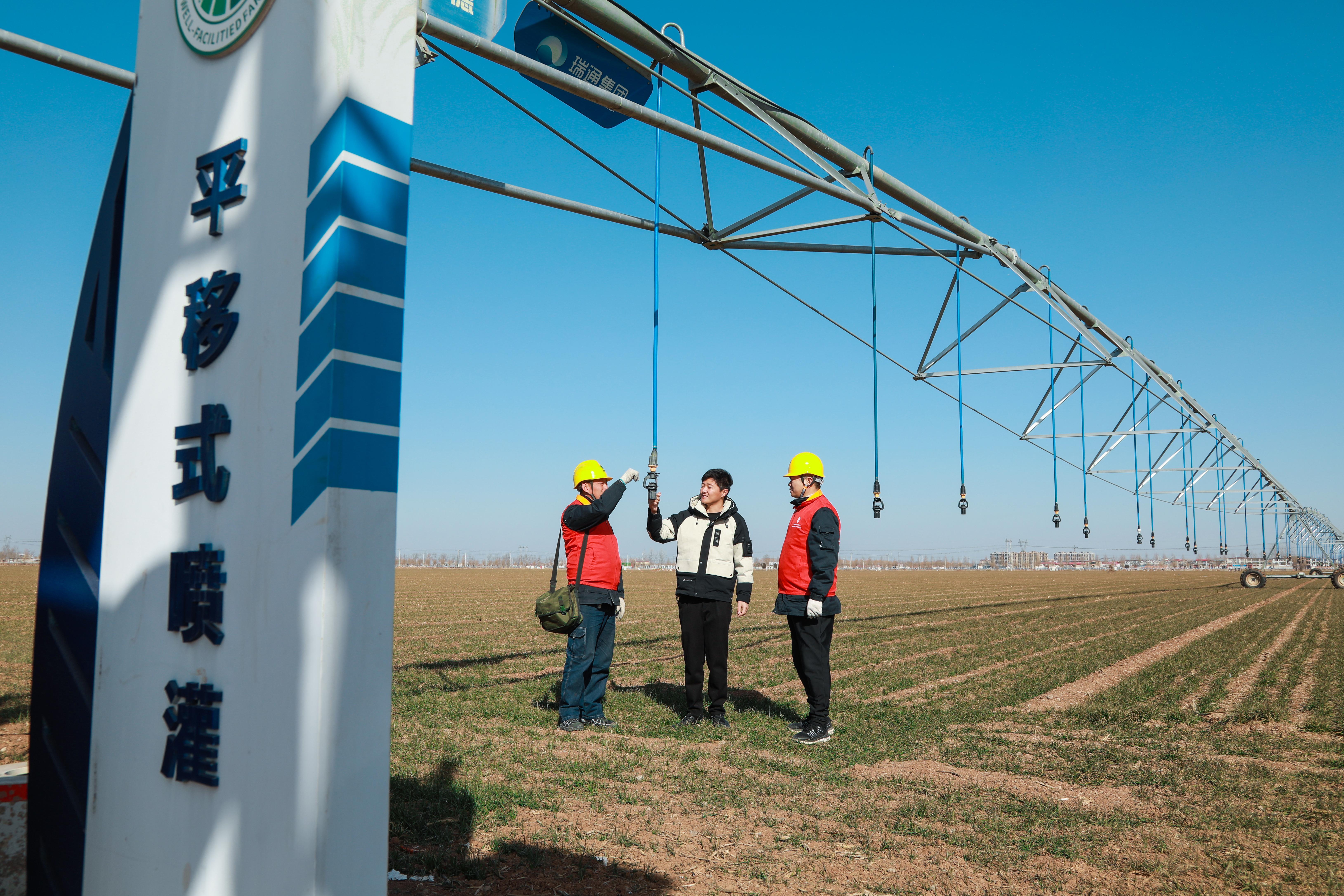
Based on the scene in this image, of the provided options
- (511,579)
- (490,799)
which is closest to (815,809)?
(490,799)

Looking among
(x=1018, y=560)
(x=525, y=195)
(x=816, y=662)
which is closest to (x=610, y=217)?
(x=525, y=195)

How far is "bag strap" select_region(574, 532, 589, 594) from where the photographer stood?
7406 mm

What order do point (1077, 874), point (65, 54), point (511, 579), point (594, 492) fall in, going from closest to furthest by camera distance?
point (1077, 874) → point (65, 54) → point (594, 492) → point (511, 579)

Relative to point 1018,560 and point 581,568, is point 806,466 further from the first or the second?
point 1018,560

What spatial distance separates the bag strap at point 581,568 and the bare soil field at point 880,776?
1.26 m

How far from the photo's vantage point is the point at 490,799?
5.37 meters

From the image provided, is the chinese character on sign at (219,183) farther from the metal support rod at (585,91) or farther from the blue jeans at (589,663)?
the blue jeans at (589,663)

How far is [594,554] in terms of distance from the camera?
749 cm

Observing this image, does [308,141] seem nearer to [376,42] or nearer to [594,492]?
[376,42]

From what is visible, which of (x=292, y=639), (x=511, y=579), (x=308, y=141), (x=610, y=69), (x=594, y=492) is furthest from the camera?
(x=511, y=579)

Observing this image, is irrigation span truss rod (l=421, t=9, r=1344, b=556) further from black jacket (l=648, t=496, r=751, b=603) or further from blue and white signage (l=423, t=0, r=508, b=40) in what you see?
black jacket (l=648, t=496, r=751, b=603)

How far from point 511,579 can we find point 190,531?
183ft

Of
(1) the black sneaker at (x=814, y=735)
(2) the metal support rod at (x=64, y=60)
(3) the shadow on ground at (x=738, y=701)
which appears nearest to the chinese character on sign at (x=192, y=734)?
(2) the metal support rod at (x=64, y=60)

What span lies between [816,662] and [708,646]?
102 centimetres
